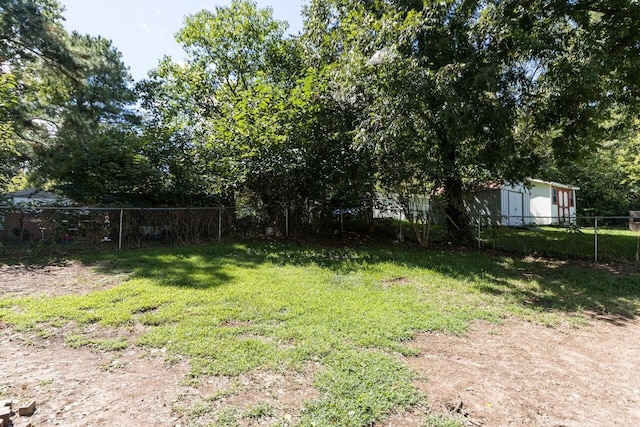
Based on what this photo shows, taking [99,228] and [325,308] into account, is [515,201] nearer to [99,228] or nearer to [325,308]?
[325,308]

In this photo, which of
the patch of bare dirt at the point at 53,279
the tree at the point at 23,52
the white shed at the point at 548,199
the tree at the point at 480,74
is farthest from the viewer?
the white shed at the point at 548,199

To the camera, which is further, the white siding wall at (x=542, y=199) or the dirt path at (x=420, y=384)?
the white siding wall at (x=542, y=199)

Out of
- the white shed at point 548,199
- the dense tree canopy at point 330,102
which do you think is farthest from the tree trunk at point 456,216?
the white shed at point 548,199

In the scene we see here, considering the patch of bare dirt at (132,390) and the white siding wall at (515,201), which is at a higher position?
the white siding wall at (515,201)

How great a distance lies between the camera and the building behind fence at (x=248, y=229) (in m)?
7.99

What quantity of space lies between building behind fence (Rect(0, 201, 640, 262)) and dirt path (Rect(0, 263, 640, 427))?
5369 millimetres

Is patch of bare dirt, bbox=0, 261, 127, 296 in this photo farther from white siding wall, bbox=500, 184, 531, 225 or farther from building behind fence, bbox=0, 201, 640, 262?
white siding wall, bbox=500, 184, 531, 225

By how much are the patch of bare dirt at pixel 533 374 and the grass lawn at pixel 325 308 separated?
9.8 inches

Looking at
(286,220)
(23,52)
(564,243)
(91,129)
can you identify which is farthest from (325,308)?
(23,52)

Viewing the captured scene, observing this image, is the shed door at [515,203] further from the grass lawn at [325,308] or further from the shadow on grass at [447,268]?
the grass lawn at [325,308]

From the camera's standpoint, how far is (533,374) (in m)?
2.91

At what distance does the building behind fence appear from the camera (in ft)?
26.2

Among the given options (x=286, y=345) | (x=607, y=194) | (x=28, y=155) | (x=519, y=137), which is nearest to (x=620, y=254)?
(x=519, y=137)

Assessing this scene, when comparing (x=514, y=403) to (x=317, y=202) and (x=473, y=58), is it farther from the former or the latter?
(x=317, y=202)
